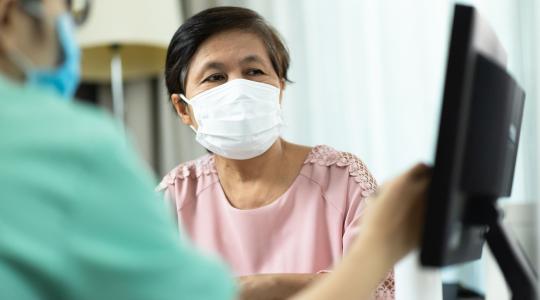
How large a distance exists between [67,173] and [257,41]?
1.05 metres

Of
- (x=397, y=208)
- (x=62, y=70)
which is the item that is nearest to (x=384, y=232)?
(x=397, y=208)

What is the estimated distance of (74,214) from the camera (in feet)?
1.54

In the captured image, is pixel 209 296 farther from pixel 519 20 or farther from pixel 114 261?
pixel 519 20

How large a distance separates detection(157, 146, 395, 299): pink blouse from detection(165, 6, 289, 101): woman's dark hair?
24cm

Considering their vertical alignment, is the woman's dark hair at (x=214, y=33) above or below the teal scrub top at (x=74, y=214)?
above

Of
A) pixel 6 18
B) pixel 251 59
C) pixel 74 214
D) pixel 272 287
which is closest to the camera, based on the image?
pixel 74 214

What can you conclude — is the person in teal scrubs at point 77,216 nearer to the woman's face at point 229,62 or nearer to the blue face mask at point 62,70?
the blue face mask at point 62,70

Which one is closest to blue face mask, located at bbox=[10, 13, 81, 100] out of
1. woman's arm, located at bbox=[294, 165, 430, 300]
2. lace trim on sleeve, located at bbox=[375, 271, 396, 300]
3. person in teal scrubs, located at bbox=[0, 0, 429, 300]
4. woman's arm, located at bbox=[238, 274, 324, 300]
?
person in teal scrubs, located at bbox=[0, 0, 429, 300]

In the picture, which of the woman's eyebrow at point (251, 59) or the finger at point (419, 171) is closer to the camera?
the finger at point (419, 171)

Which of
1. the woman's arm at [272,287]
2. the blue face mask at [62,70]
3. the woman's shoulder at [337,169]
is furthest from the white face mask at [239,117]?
the blue face mask at [62,70]

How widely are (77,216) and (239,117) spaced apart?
104 cm

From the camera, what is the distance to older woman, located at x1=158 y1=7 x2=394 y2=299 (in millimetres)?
1455

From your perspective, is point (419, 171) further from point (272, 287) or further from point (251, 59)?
point (251, 59)

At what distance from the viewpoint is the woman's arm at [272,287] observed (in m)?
1.31
